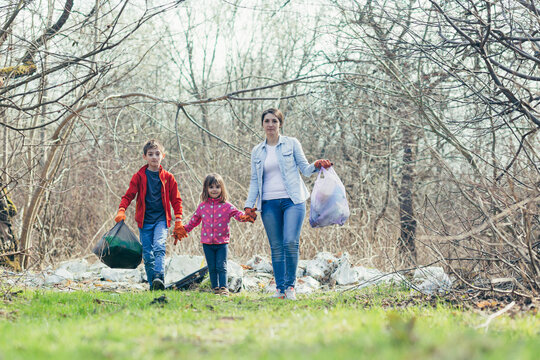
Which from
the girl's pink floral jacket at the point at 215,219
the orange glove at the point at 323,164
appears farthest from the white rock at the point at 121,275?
the orange glove at the point at 323,164

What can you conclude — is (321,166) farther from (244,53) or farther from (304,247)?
(244,53)

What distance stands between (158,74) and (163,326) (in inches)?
671

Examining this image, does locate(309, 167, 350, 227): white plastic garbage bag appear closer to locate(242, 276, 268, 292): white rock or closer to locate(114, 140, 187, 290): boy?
locate(114, 140, 187, 290): boy

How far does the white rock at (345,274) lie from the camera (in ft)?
29.0

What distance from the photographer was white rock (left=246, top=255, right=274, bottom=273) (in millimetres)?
9648

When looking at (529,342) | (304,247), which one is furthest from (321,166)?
(304,247)

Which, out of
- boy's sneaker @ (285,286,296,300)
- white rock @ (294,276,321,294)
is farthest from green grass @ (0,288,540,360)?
white rock @ (294,276,321,294)

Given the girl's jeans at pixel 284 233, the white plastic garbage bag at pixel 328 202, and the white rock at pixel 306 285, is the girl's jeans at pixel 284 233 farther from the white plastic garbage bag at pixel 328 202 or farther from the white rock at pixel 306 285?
the white rock at pixel 306 285

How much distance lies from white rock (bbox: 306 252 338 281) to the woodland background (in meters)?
1.25

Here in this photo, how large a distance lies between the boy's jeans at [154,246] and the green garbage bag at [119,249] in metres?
0.34

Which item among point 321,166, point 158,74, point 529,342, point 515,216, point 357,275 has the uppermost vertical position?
point 158,74

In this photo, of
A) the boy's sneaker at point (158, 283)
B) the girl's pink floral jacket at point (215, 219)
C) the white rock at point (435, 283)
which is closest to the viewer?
the white rock at point (435, 283)

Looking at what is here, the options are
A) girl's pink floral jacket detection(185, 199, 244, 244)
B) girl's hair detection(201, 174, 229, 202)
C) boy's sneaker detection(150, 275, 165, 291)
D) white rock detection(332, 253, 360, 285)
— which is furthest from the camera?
white rock detection(332, 253, 360, 285)

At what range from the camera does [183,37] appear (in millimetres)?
19250
